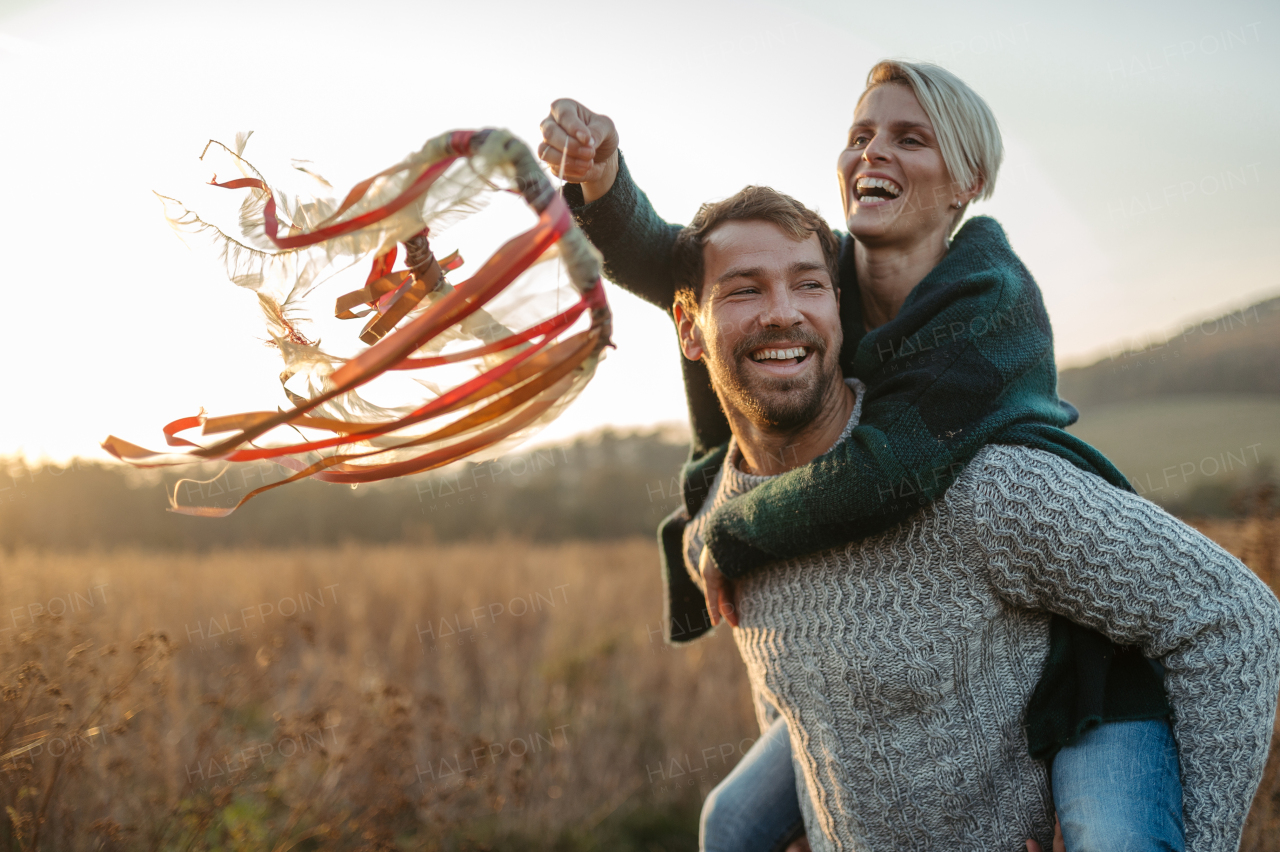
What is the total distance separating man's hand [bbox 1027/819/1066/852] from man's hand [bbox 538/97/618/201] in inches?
77.8

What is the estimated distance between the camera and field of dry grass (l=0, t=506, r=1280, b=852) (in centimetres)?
246

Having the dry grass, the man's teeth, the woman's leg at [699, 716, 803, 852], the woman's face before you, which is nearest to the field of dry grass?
the dry grass

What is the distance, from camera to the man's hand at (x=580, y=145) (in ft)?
5.87

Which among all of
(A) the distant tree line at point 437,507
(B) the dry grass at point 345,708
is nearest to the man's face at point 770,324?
(B) the dry grass at point 345,708

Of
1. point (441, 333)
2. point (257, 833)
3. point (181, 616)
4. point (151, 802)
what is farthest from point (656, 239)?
point (181, 616)

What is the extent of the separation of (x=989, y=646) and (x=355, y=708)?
3.56 metres

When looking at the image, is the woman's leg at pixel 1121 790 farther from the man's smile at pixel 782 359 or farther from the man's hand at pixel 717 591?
the man's smile at pixel 782 359

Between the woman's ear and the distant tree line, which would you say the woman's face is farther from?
the distant tree line

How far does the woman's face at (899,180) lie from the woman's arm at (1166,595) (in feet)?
2.56

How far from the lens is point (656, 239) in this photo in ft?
7.65

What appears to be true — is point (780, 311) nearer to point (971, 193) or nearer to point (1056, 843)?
point (971, 193)

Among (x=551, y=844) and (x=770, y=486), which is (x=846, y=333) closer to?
(x=770, y=486)

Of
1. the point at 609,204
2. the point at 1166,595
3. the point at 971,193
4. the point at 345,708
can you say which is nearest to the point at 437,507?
the point at 345,708

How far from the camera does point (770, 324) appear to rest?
199 cm
